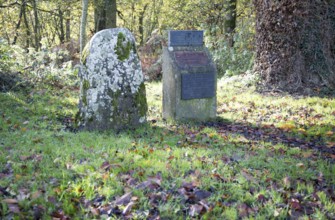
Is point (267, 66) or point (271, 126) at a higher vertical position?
point (267, 66)

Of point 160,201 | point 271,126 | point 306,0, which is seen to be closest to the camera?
point 160,201

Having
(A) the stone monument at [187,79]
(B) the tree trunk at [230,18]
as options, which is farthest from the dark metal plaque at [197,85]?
(B) the tree trunk at [230,18]

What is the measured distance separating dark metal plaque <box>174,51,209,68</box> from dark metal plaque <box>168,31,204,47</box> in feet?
0.72

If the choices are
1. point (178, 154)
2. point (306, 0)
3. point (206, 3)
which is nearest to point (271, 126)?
point (178, 154)

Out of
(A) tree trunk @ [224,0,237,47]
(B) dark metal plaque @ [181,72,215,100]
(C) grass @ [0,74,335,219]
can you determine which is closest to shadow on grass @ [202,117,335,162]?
(C) grass @ [0,74,335,219]

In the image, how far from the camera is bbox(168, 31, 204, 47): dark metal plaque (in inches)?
314

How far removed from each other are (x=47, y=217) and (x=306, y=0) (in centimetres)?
974

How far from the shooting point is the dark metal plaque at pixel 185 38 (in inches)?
314

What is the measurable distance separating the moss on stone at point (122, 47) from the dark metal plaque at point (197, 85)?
4.51 feet

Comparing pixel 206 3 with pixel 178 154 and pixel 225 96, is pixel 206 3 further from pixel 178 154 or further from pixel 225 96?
pixel 178 154

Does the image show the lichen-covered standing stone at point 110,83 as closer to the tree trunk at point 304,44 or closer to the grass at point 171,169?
the grass at point 171,169

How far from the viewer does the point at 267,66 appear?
11.3m

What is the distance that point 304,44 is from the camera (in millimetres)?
10703

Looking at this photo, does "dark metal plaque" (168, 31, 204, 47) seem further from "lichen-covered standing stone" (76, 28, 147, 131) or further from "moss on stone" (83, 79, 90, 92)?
"moss on stone" (83, 79, 90, 92)
